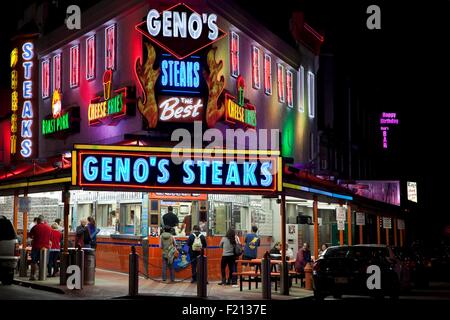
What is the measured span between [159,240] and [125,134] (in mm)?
3631

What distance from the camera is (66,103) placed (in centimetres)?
2888

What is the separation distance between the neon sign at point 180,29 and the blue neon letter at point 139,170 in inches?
232

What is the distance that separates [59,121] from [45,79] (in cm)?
332

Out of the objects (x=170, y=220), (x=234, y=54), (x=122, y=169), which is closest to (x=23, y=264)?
(x=170, y=220)

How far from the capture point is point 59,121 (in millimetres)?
28406

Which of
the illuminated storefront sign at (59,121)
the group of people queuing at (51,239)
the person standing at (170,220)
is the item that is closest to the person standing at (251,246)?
the person standing at (170,220)

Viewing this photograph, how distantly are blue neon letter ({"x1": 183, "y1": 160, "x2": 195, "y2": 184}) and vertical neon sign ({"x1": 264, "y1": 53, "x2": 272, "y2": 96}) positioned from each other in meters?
10.3

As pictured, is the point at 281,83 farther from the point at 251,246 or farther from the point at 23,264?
the point at 23,264

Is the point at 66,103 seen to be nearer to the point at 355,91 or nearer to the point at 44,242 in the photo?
the point at 44,242

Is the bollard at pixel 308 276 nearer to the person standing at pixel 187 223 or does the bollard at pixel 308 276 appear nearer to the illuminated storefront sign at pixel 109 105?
the person standing at pixel 187 223

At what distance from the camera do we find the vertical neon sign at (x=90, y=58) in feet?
89.3

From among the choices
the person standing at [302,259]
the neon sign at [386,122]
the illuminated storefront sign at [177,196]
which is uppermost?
the neon sign at [386,122]
